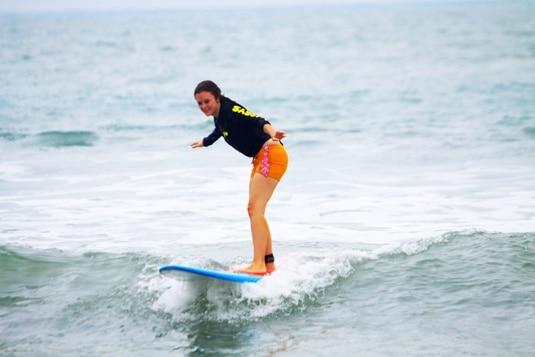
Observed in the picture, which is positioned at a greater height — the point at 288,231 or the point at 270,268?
the point at 270,268

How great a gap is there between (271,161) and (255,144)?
0.64ft

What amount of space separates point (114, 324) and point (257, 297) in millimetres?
1167

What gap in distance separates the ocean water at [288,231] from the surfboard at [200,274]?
106mm

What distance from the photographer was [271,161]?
699 centimetres

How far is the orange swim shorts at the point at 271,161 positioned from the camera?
22.9ft

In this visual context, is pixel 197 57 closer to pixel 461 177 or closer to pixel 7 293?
pixel 461 177

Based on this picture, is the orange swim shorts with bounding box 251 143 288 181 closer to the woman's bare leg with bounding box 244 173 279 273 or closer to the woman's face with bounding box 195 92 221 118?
the woman's bare leg with bounding box 244 173 279 273

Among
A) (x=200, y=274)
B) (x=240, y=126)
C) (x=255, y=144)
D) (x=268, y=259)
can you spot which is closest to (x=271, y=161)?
(x=255, y=144)

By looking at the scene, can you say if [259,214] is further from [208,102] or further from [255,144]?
[208,102]

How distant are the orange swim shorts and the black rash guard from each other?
68mm

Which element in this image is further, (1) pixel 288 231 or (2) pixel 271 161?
(1) pixel 288 231

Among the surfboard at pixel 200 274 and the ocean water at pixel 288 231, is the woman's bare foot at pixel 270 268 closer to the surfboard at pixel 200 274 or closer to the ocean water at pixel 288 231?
the ocean water at pixel 288 231

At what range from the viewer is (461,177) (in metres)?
13.2

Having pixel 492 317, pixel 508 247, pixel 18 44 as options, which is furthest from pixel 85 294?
pixel 18 44
